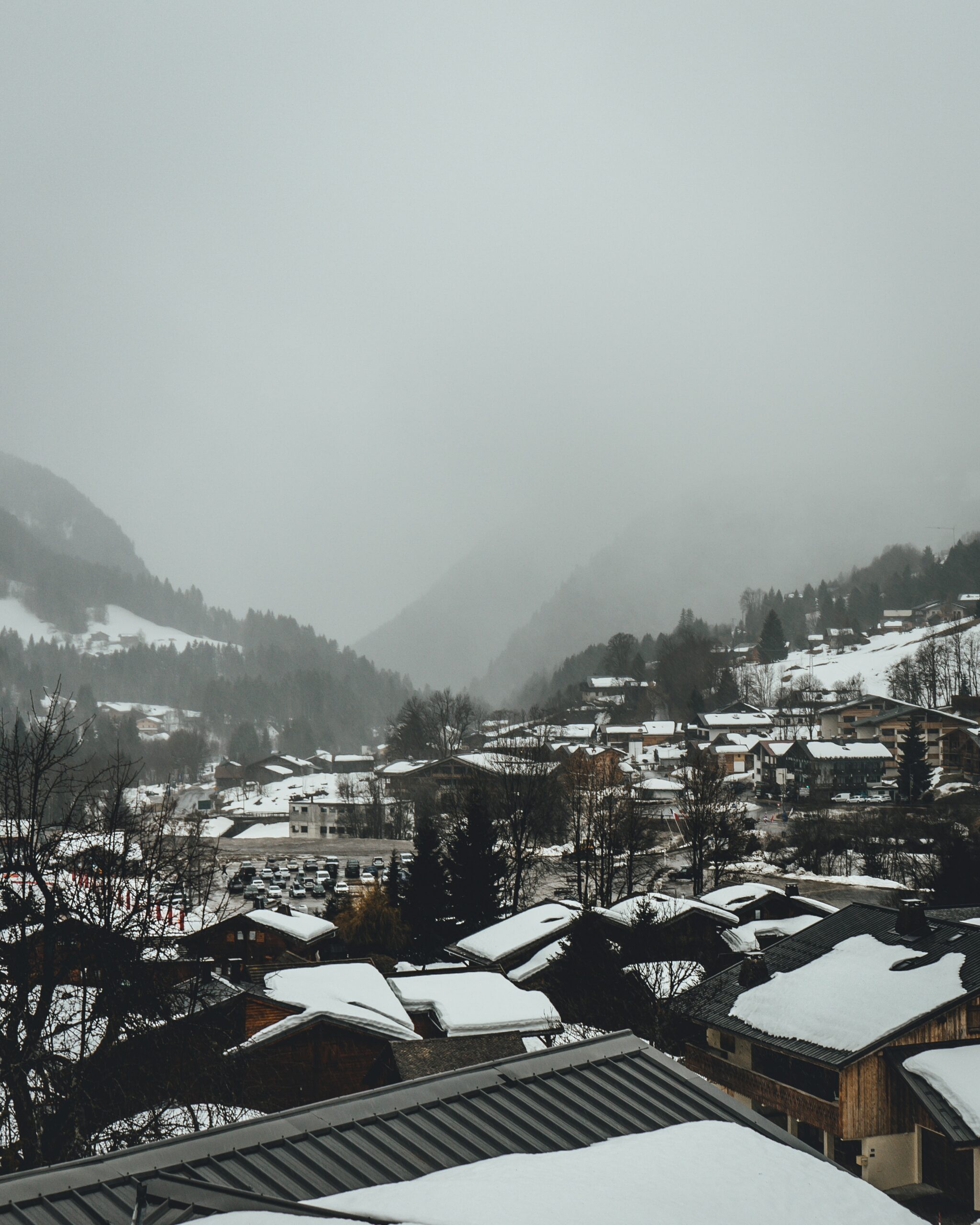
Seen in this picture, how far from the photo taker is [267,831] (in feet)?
254

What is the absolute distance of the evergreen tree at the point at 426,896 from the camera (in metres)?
34.7

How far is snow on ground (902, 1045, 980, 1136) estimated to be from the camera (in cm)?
1505

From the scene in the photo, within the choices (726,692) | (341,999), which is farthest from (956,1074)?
(726,692)

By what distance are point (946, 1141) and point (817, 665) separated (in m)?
121

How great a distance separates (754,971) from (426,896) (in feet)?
54.5

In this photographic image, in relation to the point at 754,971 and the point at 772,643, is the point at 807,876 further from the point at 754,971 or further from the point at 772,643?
the point at 772,643

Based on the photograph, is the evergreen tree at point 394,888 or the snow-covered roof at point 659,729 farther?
the snow-covered roof at point 659,729

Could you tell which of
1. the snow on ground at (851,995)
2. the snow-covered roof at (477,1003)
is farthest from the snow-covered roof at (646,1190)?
the snow-covered roof at (477,1003)

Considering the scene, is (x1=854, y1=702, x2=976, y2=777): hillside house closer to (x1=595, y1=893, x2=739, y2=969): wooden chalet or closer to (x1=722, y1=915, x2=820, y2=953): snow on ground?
(x1=722, y1=915, x2=820, y2=953): snow on ground

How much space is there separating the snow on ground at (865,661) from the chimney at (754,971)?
9851 centimetres

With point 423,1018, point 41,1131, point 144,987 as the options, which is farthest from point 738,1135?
point 423,1018

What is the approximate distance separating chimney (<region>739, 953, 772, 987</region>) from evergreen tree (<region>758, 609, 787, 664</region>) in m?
128

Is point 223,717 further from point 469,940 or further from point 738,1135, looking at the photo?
point 738,1135

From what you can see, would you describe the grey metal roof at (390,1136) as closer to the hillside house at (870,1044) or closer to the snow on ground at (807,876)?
the hillside house at (870,1044)
